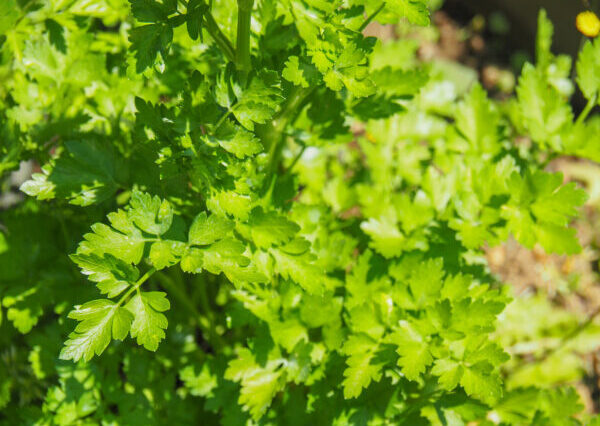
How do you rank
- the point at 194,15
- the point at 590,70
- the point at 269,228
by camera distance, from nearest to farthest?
1. the point at 194,15
2. the point at 269,228
3. the point at 590,70

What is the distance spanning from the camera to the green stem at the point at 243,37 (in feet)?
3.21

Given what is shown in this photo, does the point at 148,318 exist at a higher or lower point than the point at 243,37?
lower

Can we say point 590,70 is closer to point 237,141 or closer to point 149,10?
point 237,141

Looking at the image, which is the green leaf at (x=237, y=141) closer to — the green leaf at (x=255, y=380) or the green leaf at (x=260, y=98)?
the green leaf at (x=260, y=98)

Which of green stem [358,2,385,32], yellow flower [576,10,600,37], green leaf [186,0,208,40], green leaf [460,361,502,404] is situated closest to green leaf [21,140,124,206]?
green leaf [186,0,208,40]

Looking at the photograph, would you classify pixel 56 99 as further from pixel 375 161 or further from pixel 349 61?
pixel 375 161

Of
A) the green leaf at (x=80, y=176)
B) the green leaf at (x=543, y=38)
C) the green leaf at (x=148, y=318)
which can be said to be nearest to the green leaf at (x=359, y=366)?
the green leaf at (x=148, y=318)

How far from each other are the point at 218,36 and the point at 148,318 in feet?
1.78

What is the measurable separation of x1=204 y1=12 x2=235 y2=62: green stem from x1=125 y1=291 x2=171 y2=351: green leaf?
48 cm

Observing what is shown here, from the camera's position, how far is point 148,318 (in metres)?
1.01

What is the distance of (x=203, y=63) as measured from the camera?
4.44 feet

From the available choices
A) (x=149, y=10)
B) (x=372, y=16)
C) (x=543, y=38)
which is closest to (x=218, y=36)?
(x=149, y=10)

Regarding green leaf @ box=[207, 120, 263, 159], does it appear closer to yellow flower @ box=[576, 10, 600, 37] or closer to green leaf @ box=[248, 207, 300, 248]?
green leaf @ box=[248, 207, 300, 248]

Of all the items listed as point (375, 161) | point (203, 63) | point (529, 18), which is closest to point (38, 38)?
point (203, 63)
